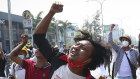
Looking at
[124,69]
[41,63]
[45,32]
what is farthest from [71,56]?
[124,69]

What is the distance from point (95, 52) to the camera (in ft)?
8.27

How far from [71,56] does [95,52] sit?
1.28 feet

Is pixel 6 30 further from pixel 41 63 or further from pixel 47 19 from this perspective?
pixel 47 19

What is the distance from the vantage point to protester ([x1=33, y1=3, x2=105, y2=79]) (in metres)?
2.27

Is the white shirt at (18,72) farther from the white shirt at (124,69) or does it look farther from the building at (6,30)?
the building at (6,30)

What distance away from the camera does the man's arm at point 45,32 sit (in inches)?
88.7

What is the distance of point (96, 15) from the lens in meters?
47.1

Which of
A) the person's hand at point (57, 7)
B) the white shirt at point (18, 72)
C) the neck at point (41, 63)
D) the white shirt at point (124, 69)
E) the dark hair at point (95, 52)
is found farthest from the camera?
the white shirt at point (124, 69)

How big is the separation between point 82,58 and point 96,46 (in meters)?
0.31

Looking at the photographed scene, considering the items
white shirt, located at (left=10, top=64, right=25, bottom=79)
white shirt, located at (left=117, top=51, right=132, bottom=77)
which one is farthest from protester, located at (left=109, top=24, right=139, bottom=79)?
white shirt, located at (left=10, top=64, right=25, bottom=79)

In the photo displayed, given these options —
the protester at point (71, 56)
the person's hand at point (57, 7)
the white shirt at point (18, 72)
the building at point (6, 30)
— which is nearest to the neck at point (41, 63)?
the white shirt at point (18, 72)

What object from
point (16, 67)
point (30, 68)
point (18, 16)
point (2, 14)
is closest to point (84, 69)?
point (30, 68)

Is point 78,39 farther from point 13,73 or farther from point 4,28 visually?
point 4,28

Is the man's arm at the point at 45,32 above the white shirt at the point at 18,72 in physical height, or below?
above
